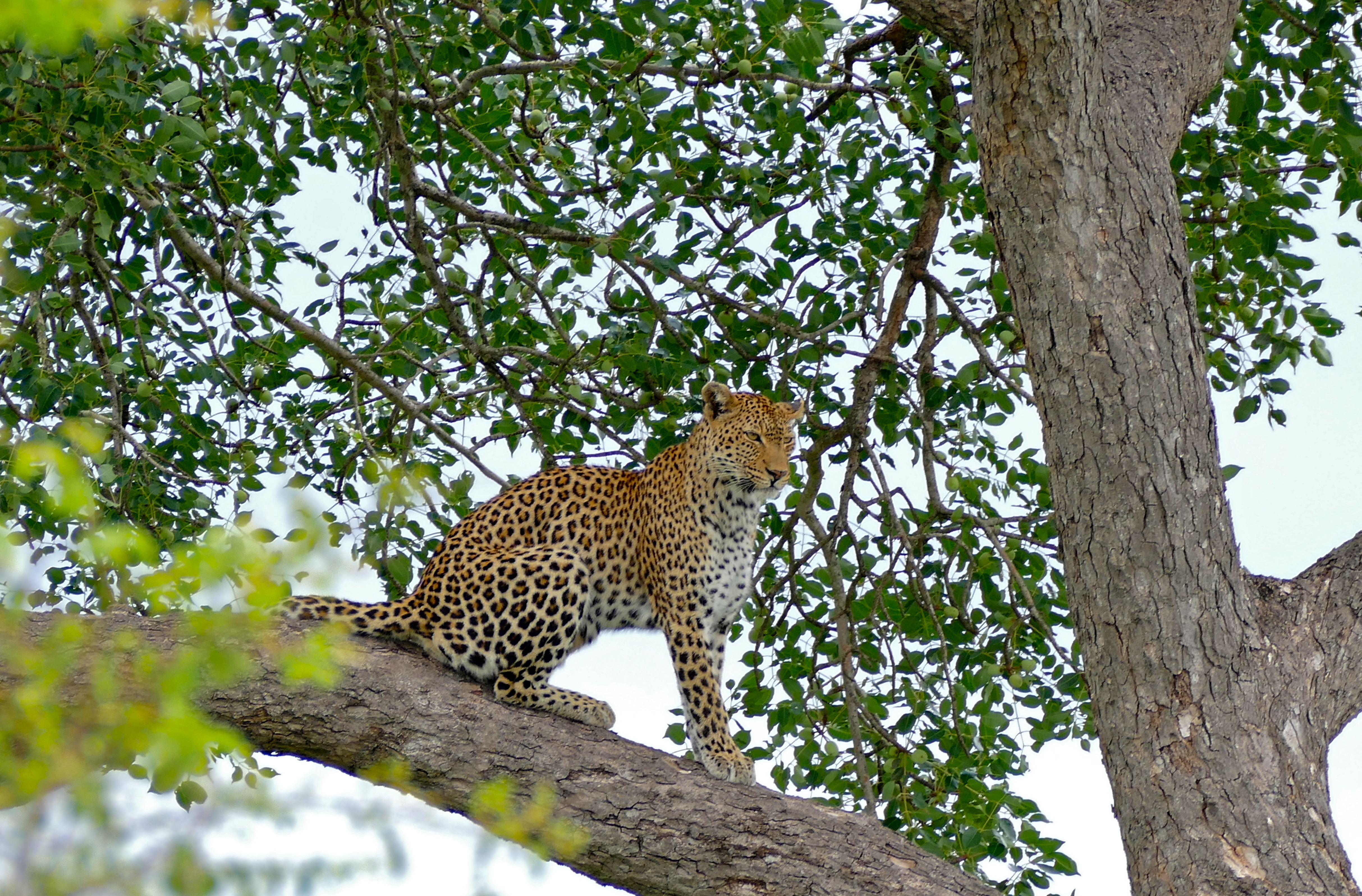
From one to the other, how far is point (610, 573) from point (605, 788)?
1.38 m

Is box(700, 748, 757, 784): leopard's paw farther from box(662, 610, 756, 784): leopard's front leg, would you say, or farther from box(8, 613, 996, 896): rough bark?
box(8, 613, 996, 896): rough bark

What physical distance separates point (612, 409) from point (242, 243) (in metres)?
1.77

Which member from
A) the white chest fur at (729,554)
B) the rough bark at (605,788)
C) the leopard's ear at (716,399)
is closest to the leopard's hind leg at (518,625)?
the rough bark at (605,788)

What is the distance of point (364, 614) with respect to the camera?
195 inches

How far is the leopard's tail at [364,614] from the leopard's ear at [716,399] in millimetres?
1593

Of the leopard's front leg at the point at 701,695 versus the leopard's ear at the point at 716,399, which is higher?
the leopard's ear at the point at 716,399

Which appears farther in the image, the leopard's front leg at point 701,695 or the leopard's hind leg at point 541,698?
the leopard's front leg at point 701,695

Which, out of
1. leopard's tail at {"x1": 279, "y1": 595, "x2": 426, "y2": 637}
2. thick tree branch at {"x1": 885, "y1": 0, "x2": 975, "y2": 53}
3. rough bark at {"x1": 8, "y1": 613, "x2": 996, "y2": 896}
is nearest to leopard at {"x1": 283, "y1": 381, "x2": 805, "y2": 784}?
leopard's tail at {"x1": 279, "y1": 595, "x2": 426, "y2": 637}

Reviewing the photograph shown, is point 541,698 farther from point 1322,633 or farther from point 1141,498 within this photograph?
point 1322,633

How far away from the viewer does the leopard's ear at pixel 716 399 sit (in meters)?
5.96

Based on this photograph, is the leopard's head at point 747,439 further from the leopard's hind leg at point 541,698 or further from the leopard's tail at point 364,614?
the leopard's tail at point 364,614

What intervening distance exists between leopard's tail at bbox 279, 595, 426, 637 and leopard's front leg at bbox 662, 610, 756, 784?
1.07 m

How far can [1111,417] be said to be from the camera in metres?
3.91

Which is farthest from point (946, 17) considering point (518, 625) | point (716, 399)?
point (518, 625)
